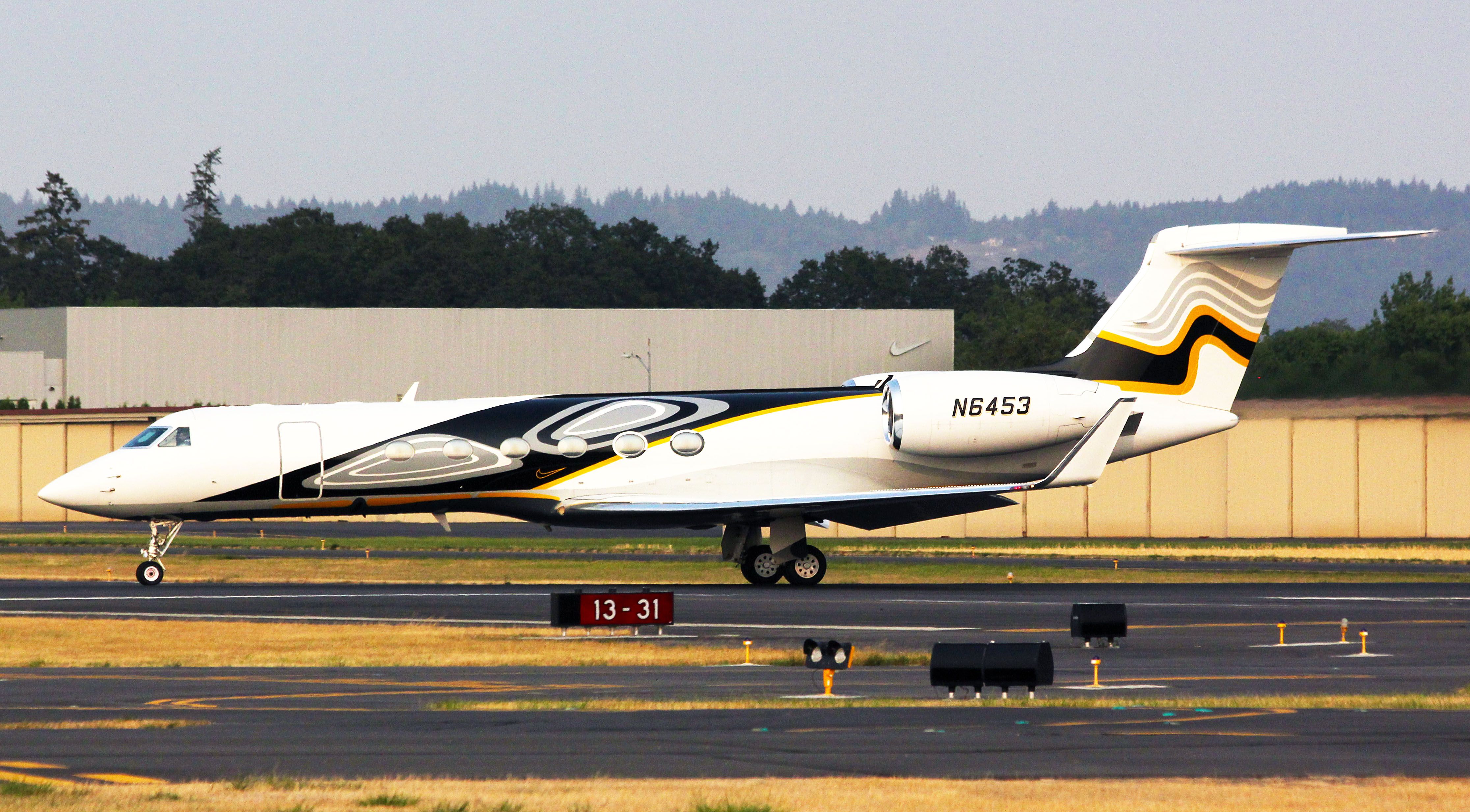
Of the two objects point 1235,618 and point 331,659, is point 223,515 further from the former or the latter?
point 1235,618

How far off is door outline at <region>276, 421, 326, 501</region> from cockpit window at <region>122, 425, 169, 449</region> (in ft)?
7.30

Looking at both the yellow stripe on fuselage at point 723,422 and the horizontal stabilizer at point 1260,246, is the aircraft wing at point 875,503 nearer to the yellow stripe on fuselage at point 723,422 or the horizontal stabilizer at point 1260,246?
the yellow stripe on fuselage at point 723,422

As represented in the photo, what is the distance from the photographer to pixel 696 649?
20406 mm

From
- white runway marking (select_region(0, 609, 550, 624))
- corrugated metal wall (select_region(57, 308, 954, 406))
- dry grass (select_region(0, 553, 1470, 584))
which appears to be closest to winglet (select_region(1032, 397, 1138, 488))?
dry grass (select_region(0, 553, 1470, 584))

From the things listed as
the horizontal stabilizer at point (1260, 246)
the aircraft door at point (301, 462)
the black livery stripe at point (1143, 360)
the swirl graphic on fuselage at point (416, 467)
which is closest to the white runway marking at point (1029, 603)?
the black livery stripe at point (1143, 360)

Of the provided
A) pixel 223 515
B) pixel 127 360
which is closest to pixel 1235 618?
pixel 223 515

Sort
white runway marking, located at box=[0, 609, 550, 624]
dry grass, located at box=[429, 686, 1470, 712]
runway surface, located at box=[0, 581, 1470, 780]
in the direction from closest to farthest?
runway surface, located at box=[0, 581, 1470, 780] → dry grass, located at box=[429, 686, 1470, 712] → white runway marking, located at box=[0, 609, 550, 624]

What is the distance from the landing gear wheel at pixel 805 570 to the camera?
30688 millimetres

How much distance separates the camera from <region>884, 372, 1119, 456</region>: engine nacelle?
30.2 metres

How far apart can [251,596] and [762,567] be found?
30.5ft

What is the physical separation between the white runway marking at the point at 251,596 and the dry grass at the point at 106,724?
540 inches

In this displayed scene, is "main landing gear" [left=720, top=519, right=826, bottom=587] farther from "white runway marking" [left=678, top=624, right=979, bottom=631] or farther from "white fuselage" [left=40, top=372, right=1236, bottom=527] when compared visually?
"white runway marking" [left=678, top=624, right=979, bottom=631]

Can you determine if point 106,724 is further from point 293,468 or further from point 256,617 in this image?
point 293,468

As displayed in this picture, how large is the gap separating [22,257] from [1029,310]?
82773mm
